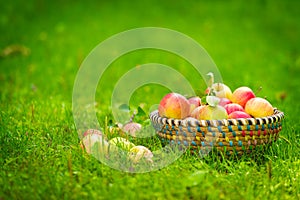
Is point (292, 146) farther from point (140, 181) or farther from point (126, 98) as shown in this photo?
point (126, 98)

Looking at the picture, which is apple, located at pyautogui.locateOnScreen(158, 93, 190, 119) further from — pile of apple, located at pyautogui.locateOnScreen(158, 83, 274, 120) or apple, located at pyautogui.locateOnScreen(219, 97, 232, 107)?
apple, located at pyautogui.locateOnScreen(219, 97, 232, 107)

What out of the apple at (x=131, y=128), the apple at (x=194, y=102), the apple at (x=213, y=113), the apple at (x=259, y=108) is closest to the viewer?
the apple at (x=213, y=113)

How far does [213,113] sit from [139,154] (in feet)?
1.59

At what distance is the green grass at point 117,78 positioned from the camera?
219 centimetres

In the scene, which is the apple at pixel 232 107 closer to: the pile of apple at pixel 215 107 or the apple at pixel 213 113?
the pile of apple at pixel 215 107

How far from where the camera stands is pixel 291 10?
8523 millimetres

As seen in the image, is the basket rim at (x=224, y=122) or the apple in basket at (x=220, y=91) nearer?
the basket rim at (x=224, y=122)

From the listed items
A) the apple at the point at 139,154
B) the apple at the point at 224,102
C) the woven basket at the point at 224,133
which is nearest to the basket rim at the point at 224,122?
the woven basket at the point at 224,133

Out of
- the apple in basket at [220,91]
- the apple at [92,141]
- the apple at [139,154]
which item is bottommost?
the apple at [139,154]

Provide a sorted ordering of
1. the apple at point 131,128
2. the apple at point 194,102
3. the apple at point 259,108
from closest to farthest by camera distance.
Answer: the apple at point 259,108 → the apple at point 194,102 → the apple at point 131,128

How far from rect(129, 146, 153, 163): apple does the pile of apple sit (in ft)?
1.00

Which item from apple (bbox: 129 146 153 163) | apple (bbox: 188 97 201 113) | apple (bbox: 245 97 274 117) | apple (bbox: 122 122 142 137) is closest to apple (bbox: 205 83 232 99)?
apple (bbox: 188 97 201 113)

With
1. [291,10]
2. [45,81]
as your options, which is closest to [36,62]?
[45,81]

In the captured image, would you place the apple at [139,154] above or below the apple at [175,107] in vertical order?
below
